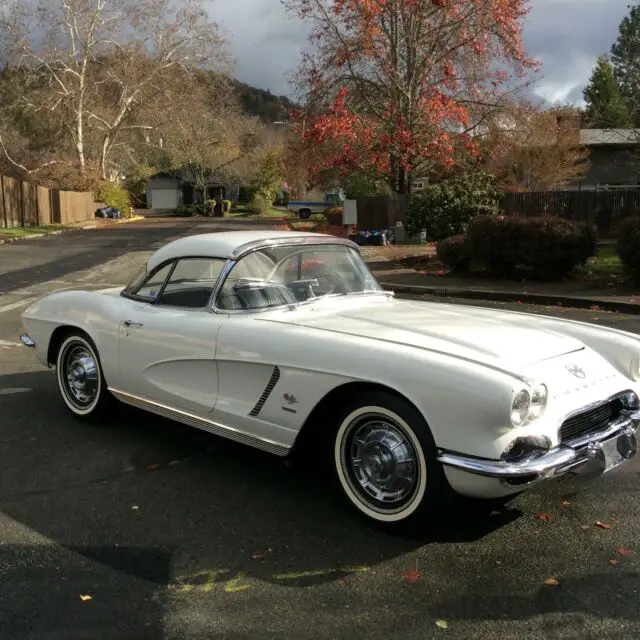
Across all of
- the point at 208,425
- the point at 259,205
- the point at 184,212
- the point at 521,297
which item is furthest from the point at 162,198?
the point at 208,425

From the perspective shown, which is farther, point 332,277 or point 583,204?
point 583,204

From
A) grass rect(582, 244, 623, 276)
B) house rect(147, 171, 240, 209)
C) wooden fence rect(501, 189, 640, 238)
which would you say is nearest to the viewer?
grass rect(582, 244, 623, 276)

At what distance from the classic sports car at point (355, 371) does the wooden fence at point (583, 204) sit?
1839cm

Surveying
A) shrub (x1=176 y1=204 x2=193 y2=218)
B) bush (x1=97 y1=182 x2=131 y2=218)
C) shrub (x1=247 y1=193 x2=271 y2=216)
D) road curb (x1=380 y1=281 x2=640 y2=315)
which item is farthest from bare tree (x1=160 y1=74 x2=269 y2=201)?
road curb (x1=380 y1=281 x2=640 y2=315)

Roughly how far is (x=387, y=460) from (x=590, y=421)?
3.32 ft

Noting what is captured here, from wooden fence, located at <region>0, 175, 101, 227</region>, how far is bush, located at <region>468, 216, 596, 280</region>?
89.8 ft

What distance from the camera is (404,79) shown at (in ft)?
69.6

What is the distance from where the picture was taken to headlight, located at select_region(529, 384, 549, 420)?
2.95m

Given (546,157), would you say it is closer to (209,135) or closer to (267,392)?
(267,392)

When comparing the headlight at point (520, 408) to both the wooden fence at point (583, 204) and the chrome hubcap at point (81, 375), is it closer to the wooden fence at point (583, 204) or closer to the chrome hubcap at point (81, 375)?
the chrome hubcap at point (81, 375)

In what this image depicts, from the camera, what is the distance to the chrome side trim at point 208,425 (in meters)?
3.58

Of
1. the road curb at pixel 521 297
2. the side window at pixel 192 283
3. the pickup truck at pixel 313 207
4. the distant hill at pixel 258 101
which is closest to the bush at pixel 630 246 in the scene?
the road curb at pixel 521 297

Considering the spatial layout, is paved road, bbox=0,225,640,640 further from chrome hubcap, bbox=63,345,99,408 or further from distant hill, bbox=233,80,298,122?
distant hill, bbox=233,80,298,122

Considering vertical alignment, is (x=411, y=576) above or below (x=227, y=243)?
below
